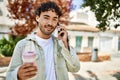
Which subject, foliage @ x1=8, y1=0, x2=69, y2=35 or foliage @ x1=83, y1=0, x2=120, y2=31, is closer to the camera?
foliage @ x1=83, y1=0, x2=120, y2=31

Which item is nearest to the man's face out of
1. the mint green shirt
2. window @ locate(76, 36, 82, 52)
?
the mint green shirt

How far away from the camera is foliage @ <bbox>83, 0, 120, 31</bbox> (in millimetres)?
12477

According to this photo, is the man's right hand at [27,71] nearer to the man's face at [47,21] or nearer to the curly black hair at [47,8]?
the man's face at [47,21]

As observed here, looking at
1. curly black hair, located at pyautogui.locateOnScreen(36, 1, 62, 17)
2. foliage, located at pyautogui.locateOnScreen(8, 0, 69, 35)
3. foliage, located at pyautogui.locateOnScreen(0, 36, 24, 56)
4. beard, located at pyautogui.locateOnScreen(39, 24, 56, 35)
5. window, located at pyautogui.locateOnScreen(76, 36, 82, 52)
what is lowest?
window, located at pyautogui.locateOnScreen(76, 36, 82, 52)

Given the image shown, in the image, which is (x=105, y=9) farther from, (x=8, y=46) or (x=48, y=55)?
(x=48, y=55)

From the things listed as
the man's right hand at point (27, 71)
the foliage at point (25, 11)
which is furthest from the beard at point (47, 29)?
the foliage at point (25, 11)

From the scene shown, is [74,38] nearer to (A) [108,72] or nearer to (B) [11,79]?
(A) [108,72]

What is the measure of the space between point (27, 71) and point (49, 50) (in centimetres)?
59

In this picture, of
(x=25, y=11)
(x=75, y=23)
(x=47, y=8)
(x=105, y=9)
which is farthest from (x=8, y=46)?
(x=75, y=23)

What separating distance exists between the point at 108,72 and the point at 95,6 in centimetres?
388

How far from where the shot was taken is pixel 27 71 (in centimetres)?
243

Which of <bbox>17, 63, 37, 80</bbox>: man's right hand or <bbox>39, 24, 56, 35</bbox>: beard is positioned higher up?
<bbox>39, 24, 56, 35</bbox>: beard

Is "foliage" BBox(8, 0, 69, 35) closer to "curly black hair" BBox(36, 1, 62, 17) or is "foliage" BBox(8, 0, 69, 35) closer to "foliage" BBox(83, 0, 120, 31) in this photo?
"foliage" BBox(83, 0, 120, 31)

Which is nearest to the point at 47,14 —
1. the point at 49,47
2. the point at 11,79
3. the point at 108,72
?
the point at 49,47
